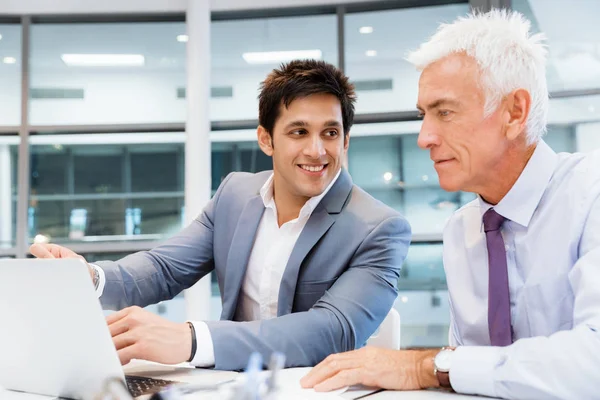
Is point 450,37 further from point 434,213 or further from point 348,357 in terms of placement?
point 434,213

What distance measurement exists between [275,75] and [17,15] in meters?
4.12

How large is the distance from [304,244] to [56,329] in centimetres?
88

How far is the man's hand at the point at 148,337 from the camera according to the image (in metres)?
1.25

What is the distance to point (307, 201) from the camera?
191cm

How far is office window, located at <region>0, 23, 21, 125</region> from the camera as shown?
5.19 metres

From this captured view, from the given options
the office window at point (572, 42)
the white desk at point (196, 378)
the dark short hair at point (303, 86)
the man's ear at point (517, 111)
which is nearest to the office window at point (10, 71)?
the dark short hair at point (303, 86)

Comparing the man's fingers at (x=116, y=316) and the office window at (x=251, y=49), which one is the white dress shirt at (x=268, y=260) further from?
the office window at (x=251, y=49)

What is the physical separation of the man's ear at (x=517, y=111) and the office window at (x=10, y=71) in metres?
4.87

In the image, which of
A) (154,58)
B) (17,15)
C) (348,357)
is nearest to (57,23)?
(17,15)

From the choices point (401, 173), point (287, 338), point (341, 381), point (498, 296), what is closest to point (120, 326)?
point (287, 338)

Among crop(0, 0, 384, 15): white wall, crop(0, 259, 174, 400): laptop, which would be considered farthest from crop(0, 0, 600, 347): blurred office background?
crop(0, 259, 174, 400): laptop

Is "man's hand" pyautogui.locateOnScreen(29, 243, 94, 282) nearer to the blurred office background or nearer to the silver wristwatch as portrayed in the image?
the silver wristwatch

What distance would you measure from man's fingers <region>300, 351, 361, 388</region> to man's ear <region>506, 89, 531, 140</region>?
67 cm

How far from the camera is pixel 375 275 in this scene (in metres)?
1.67
